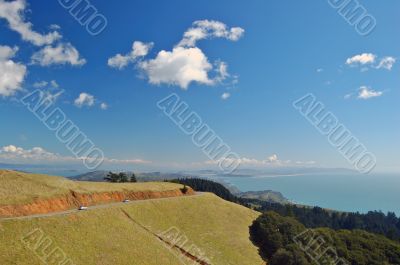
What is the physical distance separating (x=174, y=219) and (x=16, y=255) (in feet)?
127

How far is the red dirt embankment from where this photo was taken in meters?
47.2

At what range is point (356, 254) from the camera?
72.0 m

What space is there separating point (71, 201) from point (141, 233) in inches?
545

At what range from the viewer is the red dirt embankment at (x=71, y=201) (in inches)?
1858

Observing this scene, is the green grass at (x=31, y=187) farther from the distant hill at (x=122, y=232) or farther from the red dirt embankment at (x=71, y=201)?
the red dirt embankment at (x=71, y=201)

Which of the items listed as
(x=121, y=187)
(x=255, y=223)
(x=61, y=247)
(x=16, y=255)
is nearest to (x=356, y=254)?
(x=255, y=223)

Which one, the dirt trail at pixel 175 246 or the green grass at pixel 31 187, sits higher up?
the dirt trail at pixel 175 246

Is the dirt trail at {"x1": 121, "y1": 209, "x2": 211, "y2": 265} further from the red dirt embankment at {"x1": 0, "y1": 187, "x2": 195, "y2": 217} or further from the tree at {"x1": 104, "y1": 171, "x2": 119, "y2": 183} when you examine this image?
the tree at {"x1": 104, "y1": 171, "x2": 119, "y2": 183}

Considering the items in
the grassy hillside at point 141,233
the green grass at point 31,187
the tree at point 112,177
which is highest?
the grassy hillside at point 141,233

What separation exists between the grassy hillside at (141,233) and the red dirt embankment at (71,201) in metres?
4.38

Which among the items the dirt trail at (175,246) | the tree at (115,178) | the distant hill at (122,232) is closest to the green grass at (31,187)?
the distant hill at (122,232)

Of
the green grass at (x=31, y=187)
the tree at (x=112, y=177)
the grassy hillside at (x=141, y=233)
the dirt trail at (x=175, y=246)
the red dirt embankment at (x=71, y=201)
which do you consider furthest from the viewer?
the tree at (x=112, y=177)

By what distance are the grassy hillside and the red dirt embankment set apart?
4378 millimetres

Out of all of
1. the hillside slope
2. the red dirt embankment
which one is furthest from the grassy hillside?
the hillside slope
